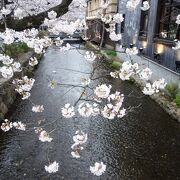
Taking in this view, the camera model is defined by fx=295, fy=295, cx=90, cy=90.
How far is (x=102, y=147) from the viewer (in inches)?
355

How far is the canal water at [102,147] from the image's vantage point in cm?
766

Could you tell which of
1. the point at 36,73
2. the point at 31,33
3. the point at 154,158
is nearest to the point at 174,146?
the point at 154,158

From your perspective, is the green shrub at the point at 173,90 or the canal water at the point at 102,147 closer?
the canal water at the point at 102,147

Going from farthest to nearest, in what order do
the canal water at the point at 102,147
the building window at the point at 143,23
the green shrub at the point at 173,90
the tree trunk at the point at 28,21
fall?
1. the building window at the point at 143,23
2. the green shrub at the point at 173,90
3. the canal water at the point at 102,147
4. the tree trunk at the point at 28,21

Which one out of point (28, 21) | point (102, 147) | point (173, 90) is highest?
point (28, 21)

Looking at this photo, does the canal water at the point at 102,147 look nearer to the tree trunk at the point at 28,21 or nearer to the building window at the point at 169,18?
the tree trunk at the point at 28,21

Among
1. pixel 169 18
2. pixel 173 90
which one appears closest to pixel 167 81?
pixel 173 90

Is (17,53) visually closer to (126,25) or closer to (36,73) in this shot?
(36,73)

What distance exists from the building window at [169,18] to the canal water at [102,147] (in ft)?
11.4

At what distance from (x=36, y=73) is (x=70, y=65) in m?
4.46

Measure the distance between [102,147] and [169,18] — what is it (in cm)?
842

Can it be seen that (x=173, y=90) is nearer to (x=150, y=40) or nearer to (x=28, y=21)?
(x=150, y=40)

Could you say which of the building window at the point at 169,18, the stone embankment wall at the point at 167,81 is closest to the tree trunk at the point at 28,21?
the stone embankment wall at the point at 167,81

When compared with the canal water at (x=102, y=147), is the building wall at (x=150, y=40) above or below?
above
